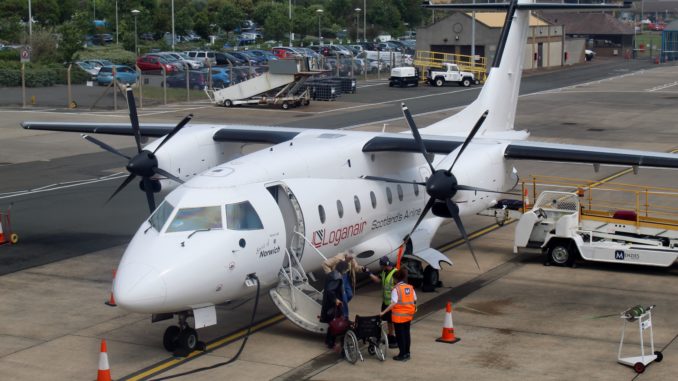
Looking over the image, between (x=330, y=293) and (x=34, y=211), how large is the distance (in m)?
16.7

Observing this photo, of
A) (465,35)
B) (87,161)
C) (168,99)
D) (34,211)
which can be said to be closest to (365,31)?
(465,35)

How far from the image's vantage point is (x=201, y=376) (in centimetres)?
1702

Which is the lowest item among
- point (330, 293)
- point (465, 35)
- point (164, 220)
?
point (330, 293)

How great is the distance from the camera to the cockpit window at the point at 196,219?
17938mm

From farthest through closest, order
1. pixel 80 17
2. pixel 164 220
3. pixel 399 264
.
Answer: pixel 80 17 < pixel 399 264 < pixel 164 220

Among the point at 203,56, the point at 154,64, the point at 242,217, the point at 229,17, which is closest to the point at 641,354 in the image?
the point at 242,217

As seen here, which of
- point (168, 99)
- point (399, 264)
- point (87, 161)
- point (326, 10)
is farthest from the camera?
point (326, 10)

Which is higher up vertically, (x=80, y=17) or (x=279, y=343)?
(x=80, y=17)

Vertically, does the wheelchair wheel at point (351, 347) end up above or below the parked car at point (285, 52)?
below

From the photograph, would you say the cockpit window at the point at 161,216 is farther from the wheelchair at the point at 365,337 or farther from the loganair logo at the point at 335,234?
the wheelchair at the point at 365,337

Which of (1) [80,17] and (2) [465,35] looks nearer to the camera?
(2) [465,35]

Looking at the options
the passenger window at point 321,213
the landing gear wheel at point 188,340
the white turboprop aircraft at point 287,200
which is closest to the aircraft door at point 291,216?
the white turboprop aircraft at point 287,200

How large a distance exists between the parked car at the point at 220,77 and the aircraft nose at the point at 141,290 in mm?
56693

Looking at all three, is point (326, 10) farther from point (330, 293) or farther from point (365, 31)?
point (330, 293)
